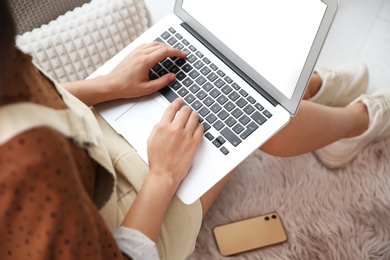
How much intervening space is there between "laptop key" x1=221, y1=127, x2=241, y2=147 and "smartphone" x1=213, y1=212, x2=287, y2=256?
0.33 meters

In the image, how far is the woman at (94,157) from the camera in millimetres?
450

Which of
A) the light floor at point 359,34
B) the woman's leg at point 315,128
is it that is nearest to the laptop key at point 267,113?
the woman's leg at point 315,128

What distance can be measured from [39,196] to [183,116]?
0.35 m

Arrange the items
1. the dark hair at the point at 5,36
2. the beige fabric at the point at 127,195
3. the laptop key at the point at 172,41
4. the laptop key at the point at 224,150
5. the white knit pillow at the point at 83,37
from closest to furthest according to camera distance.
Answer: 1. the dark hair at the point at 5,36
2. the beige fabric at the point at 127,195
3. the laptop key at the point at 224,150
4. the laptop key at the point at 172,41
5. the white knit pillow at the point at 83,37

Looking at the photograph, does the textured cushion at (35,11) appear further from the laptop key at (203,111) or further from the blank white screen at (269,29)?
the laptop key at (203,111)

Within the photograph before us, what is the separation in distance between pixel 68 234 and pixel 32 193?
6 centimetres

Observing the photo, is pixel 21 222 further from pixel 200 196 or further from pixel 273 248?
pixel 273 248

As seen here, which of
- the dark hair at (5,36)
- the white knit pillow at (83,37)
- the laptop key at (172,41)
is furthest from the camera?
the white knit pillow at (83,37)

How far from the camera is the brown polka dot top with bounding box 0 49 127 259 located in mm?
444

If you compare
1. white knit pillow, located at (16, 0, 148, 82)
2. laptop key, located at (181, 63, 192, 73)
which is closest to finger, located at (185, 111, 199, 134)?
laptop key, located at (181, 63, 192, 73)

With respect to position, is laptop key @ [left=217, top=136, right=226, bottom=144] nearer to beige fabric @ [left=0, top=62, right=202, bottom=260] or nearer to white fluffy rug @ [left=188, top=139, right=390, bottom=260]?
beige fabric @ [left=0, top=62, right=202, bottom=260]

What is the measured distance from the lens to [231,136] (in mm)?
765

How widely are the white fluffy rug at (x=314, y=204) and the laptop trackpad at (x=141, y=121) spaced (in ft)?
1.15

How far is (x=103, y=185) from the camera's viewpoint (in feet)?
2.05
